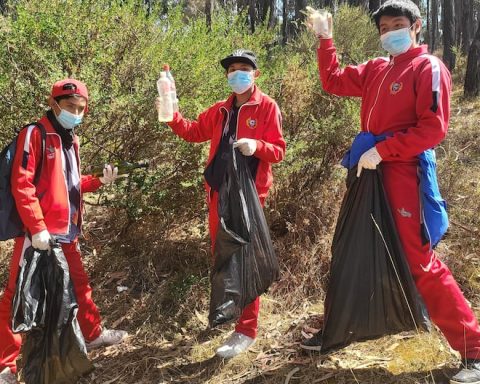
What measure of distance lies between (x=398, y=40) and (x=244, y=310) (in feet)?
6.59

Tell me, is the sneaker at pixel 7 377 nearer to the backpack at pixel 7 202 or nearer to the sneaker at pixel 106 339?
the sneaker at pixel 106 339

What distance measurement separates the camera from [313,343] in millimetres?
3117

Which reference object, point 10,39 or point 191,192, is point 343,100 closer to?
point 191,192

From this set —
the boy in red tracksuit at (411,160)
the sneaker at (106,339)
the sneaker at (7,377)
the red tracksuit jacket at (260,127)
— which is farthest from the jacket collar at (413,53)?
the sneaker at (7,377)

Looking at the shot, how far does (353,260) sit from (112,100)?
229cm

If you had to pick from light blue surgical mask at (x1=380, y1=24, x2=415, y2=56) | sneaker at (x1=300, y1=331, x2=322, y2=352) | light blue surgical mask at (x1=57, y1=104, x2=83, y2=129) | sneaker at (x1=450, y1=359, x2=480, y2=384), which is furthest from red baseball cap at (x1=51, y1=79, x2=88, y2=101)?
sneaker at (x1=450, y1=359, x2=480, y2=384)

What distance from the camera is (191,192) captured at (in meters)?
4.14

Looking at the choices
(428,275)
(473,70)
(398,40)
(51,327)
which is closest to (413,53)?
(398,40)

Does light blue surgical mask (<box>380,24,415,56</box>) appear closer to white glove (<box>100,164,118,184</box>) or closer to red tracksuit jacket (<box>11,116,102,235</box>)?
white glove (<box>100,164,118,184</box>)

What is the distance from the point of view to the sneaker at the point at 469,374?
2494 mm

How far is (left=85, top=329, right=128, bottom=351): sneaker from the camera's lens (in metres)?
3.42

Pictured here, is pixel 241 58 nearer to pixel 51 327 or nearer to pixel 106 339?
pixel 51 327

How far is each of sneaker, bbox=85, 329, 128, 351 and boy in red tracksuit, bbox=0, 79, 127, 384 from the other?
621mm

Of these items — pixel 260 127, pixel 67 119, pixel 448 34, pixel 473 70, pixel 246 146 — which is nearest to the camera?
pixel 246 146
